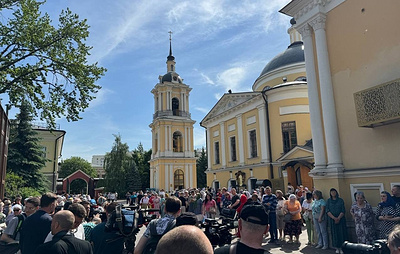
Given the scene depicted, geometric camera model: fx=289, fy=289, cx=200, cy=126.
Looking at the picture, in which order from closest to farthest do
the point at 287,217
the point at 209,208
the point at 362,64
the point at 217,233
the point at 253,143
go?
the point at 217,233, the point at 362,64, the point at 287,217, the point at 209,208, the point at 253,143

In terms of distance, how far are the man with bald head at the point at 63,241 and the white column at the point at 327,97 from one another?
8.08 meters

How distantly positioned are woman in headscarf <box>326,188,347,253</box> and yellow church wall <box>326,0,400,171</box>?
4.41ft

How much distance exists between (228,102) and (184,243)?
27932 mm

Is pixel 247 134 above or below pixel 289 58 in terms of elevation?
below

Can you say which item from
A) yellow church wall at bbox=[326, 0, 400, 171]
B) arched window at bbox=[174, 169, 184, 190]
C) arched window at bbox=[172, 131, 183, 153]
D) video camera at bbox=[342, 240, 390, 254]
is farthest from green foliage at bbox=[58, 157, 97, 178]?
video camera at bbox=[342, 240, 390, 254]

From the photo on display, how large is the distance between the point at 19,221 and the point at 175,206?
12.3 feet

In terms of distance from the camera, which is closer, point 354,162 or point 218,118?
point 354,162

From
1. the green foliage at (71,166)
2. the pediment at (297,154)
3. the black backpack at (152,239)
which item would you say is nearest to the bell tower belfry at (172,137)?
the pediment at (297,154)

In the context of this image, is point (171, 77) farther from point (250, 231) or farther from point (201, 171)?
point (250, 231)

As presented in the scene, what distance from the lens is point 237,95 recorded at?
1089 inches

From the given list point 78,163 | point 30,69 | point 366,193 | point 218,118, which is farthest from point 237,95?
point 78,163

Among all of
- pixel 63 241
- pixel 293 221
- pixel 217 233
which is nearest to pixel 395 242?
pixel 217 233

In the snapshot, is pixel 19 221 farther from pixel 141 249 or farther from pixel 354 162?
pixel 354 162

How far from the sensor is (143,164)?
60.2 m
